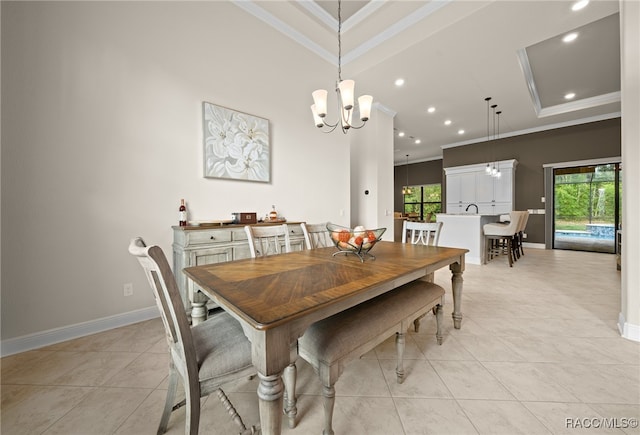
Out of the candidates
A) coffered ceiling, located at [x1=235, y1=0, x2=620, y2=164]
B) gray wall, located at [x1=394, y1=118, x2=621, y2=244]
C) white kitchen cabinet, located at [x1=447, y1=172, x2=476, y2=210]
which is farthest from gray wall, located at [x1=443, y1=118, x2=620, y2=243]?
white kitchen cabinet, located at [x1=447, y1=172, x2=476, y2=210]

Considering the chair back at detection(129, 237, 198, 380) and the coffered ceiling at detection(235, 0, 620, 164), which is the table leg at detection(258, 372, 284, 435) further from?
the coffered ceiling at detection(235, 0, 620, 164)

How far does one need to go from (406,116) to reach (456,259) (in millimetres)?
4645

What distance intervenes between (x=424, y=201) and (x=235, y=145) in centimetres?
880

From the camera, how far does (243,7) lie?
2.86 metres

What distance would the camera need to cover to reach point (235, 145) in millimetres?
2836

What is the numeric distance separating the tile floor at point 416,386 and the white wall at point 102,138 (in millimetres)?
557

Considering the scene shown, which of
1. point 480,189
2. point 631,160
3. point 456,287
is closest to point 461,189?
point 480,189

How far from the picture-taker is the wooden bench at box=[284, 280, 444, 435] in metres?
1.04

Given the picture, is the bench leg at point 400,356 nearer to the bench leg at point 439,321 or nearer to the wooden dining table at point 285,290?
the wooden dining table at point 285,290

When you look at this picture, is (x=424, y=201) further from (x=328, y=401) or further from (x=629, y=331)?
(x=328, y=401)

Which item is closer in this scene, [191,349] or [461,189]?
[191,349]

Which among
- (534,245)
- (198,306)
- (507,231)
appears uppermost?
(507,231)

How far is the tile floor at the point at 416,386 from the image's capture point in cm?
118

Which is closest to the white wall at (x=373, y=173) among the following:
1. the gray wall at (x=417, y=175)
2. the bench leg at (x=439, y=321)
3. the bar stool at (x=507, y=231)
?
the bar stool at (x=507, y=231)
